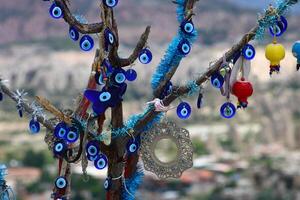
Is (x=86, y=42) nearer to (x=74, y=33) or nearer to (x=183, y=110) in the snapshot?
(x=74, y=33)

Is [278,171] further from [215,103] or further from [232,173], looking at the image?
[215,103]

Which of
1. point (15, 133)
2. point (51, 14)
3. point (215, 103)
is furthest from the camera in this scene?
point (15, 133)

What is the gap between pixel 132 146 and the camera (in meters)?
1.97

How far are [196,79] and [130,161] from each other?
0.30 meters

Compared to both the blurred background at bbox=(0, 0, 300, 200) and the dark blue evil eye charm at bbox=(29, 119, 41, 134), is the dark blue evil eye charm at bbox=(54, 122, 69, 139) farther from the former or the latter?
the blurred background at bbox=(0, 0, 300, 200)

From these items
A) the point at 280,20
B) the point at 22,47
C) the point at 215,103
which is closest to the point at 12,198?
the point at 280,20

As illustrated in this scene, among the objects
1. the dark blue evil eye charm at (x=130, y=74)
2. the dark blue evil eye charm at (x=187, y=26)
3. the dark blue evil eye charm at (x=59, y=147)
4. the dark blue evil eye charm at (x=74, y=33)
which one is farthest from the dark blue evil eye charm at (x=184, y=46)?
the dark blue evil eye charm at (x=59, y=147)

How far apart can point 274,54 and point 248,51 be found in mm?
100

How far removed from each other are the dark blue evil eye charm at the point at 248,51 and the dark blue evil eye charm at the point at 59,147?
1.69ft

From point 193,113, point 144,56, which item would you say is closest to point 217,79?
point 144,56

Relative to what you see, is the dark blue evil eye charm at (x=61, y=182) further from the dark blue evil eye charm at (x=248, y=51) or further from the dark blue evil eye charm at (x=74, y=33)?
the dark blue evil eye charm at (x=248, y=51)

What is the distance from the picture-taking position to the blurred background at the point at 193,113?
936 inches

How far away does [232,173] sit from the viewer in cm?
2911

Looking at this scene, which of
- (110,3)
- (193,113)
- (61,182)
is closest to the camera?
(110,3)
